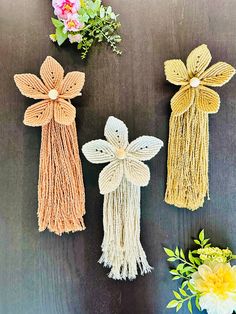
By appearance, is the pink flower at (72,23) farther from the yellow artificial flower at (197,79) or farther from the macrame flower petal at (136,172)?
the macrame flower petal at (136,172)

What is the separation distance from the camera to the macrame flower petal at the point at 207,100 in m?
1.01

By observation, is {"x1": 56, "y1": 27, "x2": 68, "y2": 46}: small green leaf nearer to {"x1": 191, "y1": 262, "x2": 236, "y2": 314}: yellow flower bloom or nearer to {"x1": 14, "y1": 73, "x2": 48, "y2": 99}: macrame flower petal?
{"x1": 14, "y1": 73, "x2": 48, "y2": 99}: macrame flower petal

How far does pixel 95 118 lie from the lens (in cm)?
109

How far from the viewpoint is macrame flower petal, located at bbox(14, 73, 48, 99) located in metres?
1.04

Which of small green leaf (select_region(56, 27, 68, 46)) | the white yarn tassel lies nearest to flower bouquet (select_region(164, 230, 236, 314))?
the white yarn tassel

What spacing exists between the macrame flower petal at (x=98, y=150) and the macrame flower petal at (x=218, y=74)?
1.02ft

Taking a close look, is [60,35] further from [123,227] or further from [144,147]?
[123,227]

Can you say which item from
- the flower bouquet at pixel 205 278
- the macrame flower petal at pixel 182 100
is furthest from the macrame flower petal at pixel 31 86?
the flower bouquet at pixel 205 278

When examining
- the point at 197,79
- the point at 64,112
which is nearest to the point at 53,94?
the point at 64,112

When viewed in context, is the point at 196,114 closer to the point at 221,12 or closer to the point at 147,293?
the point at 221,12

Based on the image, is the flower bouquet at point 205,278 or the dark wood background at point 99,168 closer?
the flower bouquet at point 205,278

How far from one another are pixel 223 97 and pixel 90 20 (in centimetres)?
43

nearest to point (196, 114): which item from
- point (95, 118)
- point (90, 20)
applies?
point (95, 118)

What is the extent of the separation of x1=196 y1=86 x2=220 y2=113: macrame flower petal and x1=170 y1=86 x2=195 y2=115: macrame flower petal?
2 centimetres
